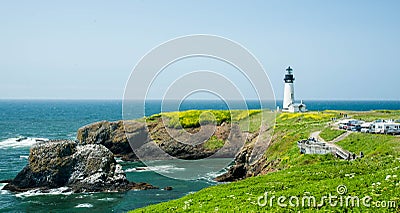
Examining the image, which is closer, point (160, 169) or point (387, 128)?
point (387, 128)

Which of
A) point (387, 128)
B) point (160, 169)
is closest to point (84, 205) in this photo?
point (160, 169)

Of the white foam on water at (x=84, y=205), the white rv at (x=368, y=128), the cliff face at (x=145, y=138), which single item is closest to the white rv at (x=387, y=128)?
the white rv at (x=368, y=128)

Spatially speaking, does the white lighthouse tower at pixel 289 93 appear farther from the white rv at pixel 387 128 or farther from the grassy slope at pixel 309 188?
Result: the grassy slope at pixel 309 188

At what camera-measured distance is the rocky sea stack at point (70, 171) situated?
48344 millimetres

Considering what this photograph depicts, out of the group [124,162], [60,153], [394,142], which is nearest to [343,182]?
[394,142]

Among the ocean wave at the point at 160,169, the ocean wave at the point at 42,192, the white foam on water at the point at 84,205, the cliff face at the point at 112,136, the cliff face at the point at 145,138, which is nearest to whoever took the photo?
the white foam on water at the point at 84,205

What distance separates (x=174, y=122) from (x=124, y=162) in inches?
852

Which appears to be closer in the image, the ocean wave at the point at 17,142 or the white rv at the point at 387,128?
the white rv at the point at 387,128

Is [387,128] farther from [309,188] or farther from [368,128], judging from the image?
[309,188]

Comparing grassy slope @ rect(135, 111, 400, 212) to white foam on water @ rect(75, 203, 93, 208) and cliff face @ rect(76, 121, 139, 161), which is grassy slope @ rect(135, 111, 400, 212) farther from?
cliff face @ rect(76, 121, 139, 161)

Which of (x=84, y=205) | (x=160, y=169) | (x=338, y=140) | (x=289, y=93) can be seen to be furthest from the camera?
(x=289, y=93)

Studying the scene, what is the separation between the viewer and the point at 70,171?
49875mm

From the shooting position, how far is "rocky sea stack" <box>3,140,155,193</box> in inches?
1903

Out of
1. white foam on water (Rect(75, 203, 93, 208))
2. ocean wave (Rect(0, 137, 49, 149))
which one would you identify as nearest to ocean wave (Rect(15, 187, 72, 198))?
white foam on water (Rect(75, 203, 93, 208))
